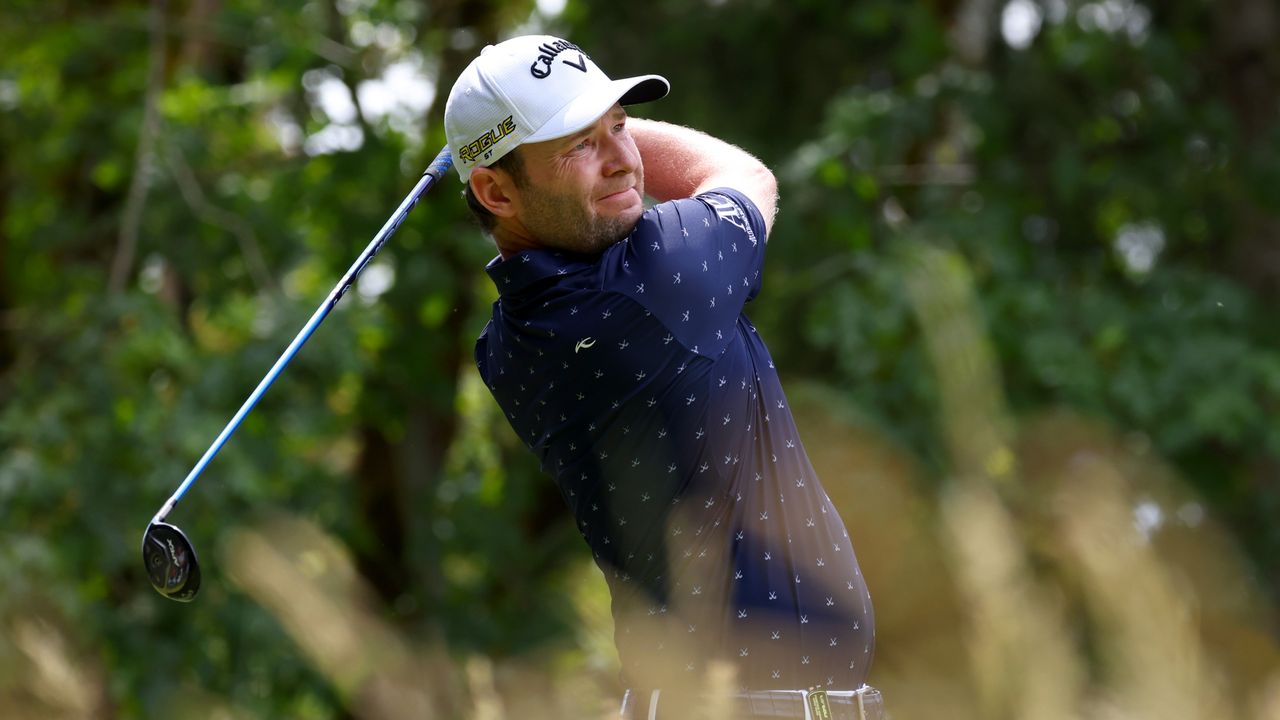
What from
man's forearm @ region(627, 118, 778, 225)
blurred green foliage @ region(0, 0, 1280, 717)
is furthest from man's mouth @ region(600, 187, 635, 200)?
blurred green foliage @ region(0, 0, 1280, 717)

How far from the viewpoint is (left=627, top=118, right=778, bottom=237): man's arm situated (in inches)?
113

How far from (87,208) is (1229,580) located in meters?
7.54

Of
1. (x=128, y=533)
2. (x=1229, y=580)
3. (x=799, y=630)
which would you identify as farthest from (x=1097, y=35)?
(x=799, y=630)

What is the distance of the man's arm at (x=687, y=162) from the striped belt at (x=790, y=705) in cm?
90

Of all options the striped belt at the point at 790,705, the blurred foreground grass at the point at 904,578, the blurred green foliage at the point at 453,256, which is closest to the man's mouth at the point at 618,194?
the striped belt at the point at 790,705

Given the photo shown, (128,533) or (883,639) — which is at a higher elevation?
(128,533)

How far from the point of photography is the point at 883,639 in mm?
7770

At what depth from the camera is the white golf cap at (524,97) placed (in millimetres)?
2559

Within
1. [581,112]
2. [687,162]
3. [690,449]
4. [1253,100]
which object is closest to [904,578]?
[1253,100]

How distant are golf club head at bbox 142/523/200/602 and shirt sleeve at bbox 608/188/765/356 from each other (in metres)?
1.09

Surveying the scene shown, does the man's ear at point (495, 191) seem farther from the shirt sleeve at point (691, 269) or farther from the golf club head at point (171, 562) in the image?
the golf club head at point (171, 562)

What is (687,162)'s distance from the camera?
293cm

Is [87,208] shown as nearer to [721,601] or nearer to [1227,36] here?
[1227,36]

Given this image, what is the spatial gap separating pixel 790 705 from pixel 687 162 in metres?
1.06
